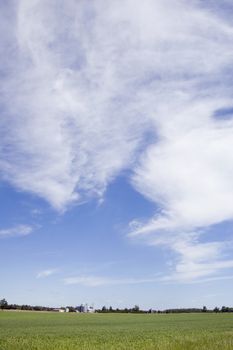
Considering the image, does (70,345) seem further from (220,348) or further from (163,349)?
(220,348)

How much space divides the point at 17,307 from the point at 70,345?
169891 mm

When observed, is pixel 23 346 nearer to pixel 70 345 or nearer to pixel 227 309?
pixel 70 345

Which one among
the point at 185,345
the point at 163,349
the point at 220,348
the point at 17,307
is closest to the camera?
the point at 220,348

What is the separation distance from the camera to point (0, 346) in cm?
2914

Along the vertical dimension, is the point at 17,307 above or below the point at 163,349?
above

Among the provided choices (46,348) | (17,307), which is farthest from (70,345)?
(17,307)

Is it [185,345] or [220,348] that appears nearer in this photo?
[220,348]

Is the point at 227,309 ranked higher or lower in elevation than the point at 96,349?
higher

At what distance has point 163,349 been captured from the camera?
2786 cm

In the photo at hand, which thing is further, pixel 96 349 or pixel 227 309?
pixel 227 309

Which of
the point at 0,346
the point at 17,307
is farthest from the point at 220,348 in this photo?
the point at 17,307

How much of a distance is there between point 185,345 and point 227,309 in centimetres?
17930

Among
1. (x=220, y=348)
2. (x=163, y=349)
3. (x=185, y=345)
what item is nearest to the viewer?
(x=220, y=348)

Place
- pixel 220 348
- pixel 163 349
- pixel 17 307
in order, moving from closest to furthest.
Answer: pixel 220 348 < pixel 163 349 < pixel 17 307
